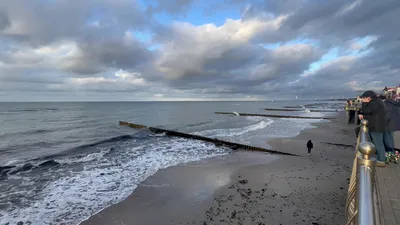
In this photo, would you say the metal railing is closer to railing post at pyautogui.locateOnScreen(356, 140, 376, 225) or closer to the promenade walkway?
railing post at pyautogui.locateOnScreen(356, 140, 376, 225)

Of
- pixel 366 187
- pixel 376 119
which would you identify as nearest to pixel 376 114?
pixel 376 119

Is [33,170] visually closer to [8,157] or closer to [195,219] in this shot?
[8,157]

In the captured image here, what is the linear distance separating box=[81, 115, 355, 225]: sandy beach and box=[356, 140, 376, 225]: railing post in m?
7.36

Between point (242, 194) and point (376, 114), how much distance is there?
6847mm

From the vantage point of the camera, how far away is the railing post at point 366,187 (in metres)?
1.46

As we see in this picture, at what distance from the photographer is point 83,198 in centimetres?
1080

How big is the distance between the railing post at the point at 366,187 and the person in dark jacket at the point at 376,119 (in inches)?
199

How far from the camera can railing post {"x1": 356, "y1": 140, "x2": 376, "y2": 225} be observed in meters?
1.46

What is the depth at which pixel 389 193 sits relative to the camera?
15.7 ft

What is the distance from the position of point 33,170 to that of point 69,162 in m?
2.44

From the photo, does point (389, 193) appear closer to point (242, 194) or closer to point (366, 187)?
point (366, 187)

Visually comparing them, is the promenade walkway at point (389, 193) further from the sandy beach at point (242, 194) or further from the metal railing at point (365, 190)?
the sandy beach at point (242, 194)

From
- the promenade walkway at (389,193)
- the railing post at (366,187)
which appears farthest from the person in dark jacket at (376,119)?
the railing post at (366,187)

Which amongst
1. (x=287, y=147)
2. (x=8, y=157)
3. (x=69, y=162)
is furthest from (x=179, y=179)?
(x=8, y=157)
